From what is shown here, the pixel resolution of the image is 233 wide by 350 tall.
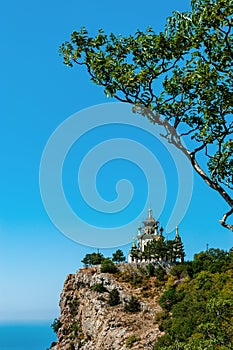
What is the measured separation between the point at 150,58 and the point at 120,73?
1.82 feet

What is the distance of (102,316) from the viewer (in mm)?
44375

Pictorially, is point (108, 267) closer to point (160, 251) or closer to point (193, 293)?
point (160, 251)

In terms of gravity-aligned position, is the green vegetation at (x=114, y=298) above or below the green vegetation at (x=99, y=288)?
below

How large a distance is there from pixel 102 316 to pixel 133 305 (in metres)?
3.68

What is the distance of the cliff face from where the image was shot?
129 ft

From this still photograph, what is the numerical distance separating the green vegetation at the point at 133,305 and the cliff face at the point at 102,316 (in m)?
0.32

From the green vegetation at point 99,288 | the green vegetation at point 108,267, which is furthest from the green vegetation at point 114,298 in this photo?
the green vegetation at point 108,267

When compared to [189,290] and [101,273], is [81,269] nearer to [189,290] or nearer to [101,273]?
[101,273]

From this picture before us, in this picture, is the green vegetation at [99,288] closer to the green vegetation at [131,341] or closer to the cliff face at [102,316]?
the cliff face at [102,316]

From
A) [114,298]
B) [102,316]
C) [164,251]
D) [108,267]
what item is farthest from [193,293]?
[108,267]

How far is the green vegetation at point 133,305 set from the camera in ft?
141

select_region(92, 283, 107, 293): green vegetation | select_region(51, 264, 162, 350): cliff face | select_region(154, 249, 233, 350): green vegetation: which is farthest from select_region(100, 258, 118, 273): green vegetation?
select_region(154, 249, 233, 350): green vegetation

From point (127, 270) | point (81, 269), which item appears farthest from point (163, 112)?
point (81, 269)

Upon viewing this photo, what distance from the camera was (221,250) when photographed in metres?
49.8
